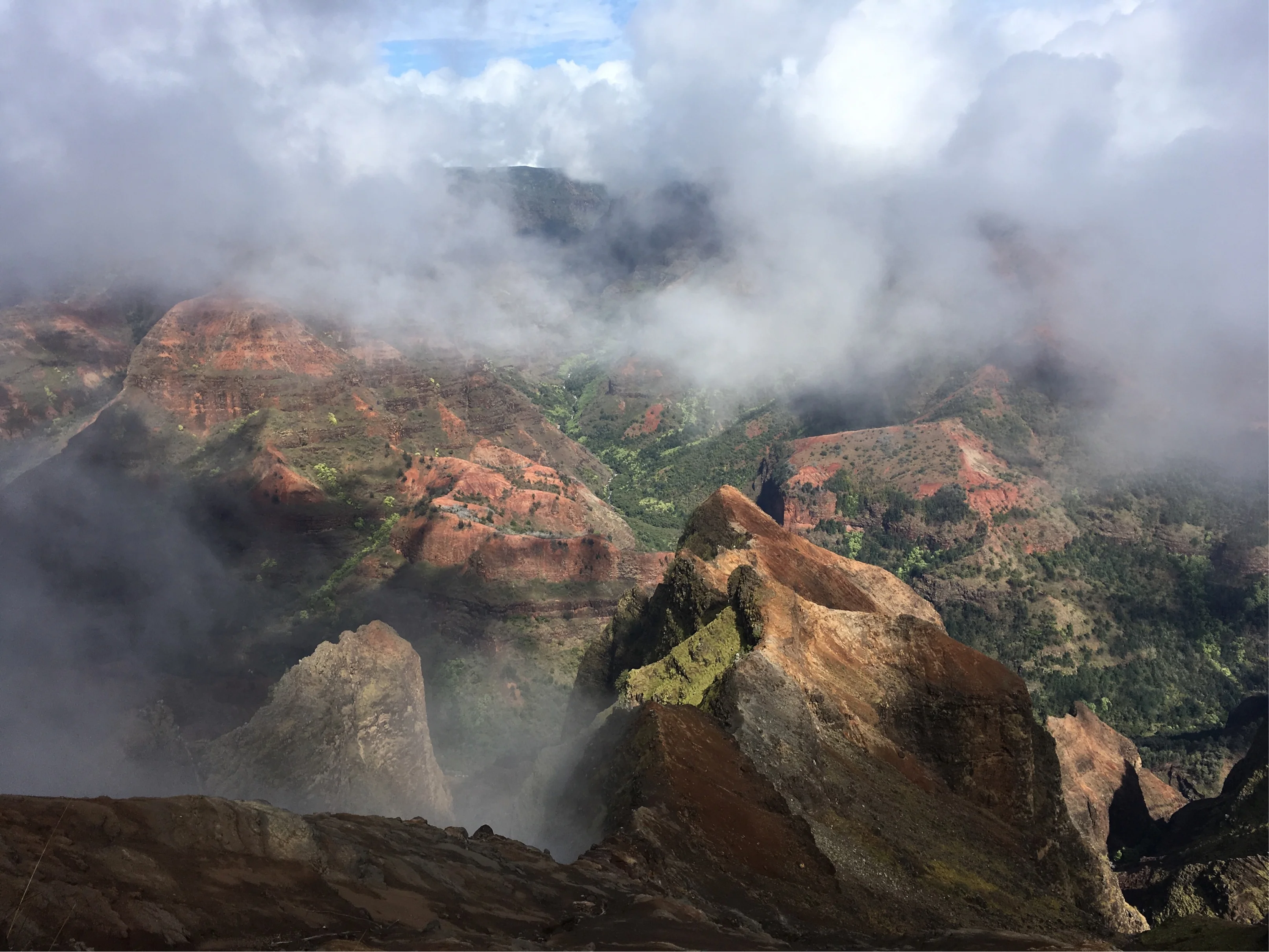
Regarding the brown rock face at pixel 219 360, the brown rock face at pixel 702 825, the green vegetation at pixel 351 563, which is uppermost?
the brown rock face at pixel 219 360

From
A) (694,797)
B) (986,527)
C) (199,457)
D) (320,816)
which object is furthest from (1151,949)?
(986,527)

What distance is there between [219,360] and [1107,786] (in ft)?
293

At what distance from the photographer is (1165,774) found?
65.6 metres

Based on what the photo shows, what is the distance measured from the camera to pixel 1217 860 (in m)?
36.2

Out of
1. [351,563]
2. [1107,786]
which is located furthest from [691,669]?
[351,563]

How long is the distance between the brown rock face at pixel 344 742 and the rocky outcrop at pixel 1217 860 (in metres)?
33.2

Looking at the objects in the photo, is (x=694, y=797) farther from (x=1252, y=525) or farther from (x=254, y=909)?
(x=1252, y=525)

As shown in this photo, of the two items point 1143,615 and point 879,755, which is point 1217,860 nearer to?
point 879,755

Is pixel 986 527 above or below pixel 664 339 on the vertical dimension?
below

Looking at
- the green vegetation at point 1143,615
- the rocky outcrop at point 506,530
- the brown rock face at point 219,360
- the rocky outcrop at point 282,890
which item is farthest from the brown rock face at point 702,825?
the brown rock face at point 219,360

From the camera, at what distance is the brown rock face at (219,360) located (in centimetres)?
7969

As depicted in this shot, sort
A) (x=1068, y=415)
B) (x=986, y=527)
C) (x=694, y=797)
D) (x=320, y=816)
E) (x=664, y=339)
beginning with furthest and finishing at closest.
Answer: (x=664, y=339), (x=1068, y=415), (x=986, y=527), (x=694, y=797), (x=320, y=816)

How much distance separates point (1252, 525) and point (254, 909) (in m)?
115

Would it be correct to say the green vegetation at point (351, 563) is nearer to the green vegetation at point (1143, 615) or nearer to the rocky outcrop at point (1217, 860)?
the rocky outcrop at point (1217, 860)
